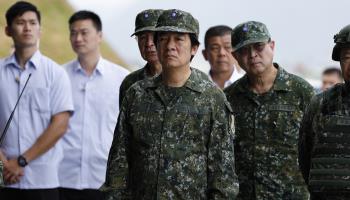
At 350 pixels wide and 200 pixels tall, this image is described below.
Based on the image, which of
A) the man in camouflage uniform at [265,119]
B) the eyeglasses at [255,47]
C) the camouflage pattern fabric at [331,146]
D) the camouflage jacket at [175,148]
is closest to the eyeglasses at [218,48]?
the man in camouflage uniform at [265,119]

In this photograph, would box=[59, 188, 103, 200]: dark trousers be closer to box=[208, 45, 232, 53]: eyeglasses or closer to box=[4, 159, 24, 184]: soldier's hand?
box=[4, 159, 24, 184]: soldier's hand

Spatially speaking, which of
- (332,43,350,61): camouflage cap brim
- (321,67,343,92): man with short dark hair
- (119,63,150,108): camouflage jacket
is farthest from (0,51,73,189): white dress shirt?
(321,67,343,92): man with short dark hair

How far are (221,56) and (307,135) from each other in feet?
12.3

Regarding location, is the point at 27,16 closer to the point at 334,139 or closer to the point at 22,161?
the point at 22,161

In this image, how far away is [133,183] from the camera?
671 centimetres

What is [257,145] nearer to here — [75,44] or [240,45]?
[240,45]

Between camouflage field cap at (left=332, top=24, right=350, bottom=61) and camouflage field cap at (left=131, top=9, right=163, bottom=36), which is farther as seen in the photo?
camouflage field cap at (left=131, top=9, right=163, bottom=36)

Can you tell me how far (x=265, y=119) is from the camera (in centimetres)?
817

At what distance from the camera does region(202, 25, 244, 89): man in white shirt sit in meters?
10.6

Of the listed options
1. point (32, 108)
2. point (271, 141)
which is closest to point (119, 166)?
point (271, 141)

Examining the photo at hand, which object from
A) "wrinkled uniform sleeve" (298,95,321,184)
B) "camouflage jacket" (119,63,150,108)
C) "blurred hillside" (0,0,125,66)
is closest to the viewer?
"wrinkled uniform sleeve" (298,95,321,184)

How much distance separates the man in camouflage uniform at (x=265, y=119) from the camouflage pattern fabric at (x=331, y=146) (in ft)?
4.13

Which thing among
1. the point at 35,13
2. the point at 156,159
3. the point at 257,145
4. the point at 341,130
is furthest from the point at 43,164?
the point at 341,130

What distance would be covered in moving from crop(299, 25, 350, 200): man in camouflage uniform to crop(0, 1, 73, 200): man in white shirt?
3.12m
